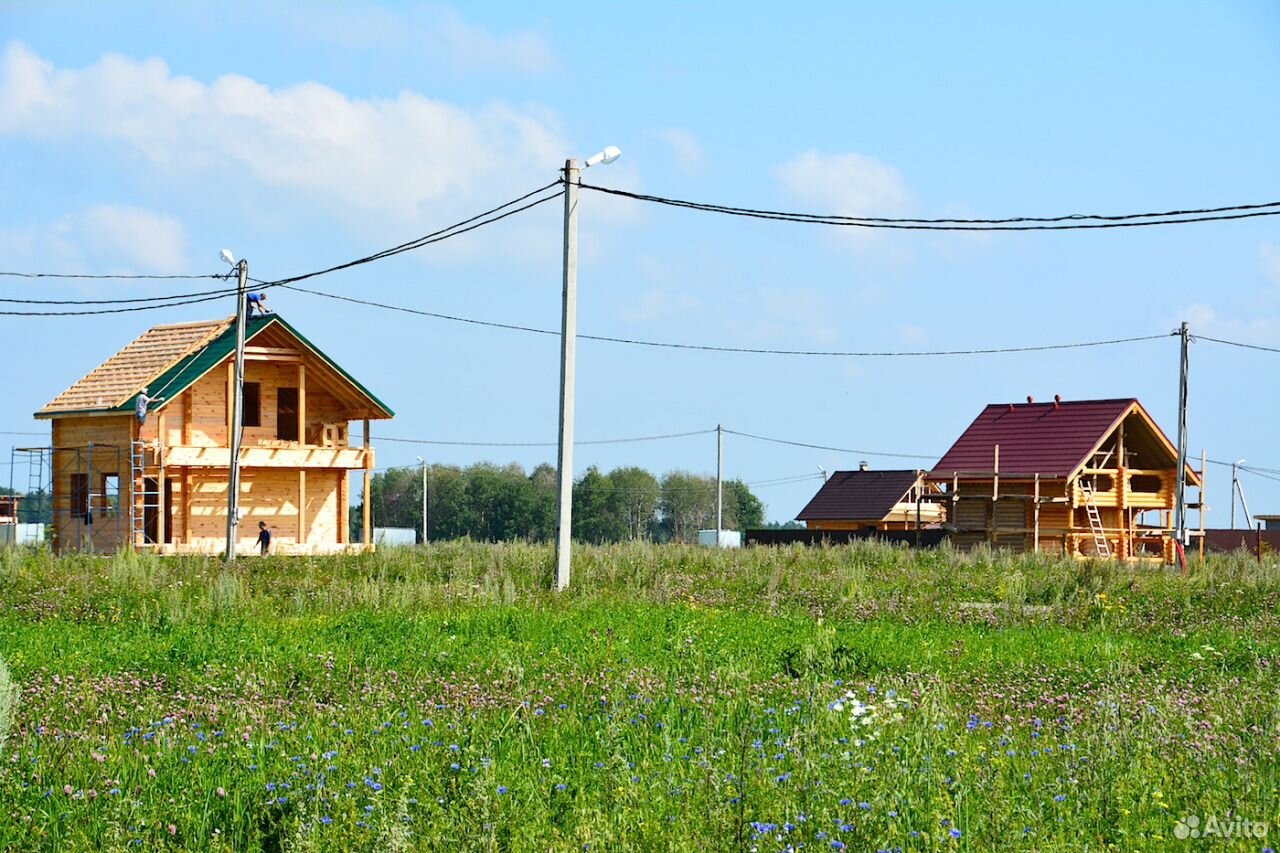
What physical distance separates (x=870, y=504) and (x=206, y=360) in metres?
32.3

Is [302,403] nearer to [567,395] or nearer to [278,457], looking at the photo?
[278,457]

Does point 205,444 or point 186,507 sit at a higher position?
point 205,444

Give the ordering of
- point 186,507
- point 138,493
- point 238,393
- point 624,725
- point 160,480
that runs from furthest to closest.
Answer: point 186,507, point 138,493, point 160,480, point 238,393, point 624,725

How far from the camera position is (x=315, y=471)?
39.3 metres

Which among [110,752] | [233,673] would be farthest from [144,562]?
[110,752]

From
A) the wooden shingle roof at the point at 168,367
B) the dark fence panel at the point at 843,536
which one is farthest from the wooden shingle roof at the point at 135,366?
the dark fence panel at the point at 843,536

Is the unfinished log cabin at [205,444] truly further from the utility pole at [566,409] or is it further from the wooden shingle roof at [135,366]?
the utility pole at [566,409]

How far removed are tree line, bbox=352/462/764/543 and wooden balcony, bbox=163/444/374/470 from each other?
4411 centimetres

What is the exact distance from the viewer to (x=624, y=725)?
8547 millimetres

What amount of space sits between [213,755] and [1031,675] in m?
7.09

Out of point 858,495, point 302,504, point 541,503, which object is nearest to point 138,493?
point 302,504

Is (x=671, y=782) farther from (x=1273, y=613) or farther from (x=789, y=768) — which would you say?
(x=1273, y=613)

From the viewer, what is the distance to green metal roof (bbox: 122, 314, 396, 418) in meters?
34.5
